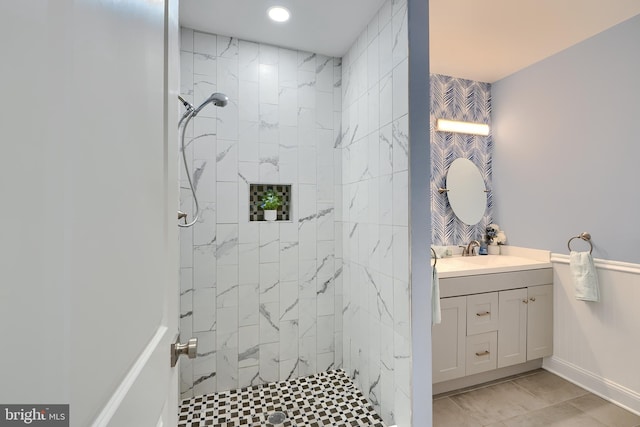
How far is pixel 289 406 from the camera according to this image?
1.94 m

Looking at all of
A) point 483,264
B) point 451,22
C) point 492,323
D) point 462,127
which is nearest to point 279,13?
point 451,22

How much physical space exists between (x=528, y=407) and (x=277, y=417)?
1713 millimetres

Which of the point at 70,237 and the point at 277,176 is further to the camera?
the point at 277,176

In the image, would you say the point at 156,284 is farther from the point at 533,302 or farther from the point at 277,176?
the point at 533,302

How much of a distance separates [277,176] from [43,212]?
6.71ft

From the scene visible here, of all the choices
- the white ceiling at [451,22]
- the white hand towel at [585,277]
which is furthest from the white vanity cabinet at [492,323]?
the white ceiling at [451,22]

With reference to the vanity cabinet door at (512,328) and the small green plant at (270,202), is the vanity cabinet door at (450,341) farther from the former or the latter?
the small green plant at (270,202)

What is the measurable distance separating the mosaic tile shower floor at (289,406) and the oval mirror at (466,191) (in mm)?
1893

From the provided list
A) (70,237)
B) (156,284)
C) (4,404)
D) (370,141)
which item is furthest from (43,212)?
(370,141)

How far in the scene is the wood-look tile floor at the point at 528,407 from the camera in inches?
73.3

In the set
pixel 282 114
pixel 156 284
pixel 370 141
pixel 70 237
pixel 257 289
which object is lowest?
pixel 257 289

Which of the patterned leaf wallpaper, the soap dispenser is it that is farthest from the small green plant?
the soap dispenser

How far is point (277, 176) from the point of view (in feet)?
7.45

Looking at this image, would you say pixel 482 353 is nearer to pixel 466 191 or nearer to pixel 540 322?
pixel 540 322
